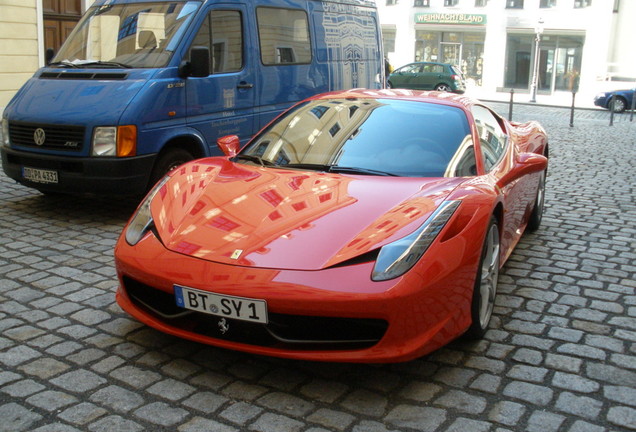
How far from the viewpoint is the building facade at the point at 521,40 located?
118ft

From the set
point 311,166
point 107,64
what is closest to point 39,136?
point 107,64

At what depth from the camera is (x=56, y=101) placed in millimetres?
6520

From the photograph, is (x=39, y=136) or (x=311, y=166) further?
(x=39, y=136)

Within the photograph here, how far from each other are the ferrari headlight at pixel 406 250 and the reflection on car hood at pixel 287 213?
5 cm

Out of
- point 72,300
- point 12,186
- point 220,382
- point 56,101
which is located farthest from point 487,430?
point 12,186

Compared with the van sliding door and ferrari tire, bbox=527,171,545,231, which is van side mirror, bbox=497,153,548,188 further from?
the van sliding door

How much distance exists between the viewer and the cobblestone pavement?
3.02 m

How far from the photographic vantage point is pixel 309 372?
11.3ft

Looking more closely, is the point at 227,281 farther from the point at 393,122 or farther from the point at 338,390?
the point at 393,122

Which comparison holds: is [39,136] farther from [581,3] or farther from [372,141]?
[581,3]

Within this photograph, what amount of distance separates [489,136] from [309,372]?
7.48 feet

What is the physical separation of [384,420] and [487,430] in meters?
0.42

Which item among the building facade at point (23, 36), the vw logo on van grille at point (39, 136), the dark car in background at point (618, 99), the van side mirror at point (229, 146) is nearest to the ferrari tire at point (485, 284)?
the van side mirror at point (229, 146)

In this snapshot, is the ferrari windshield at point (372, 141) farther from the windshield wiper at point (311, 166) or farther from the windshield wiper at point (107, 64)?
the windshield wiper at point (107, 64)
